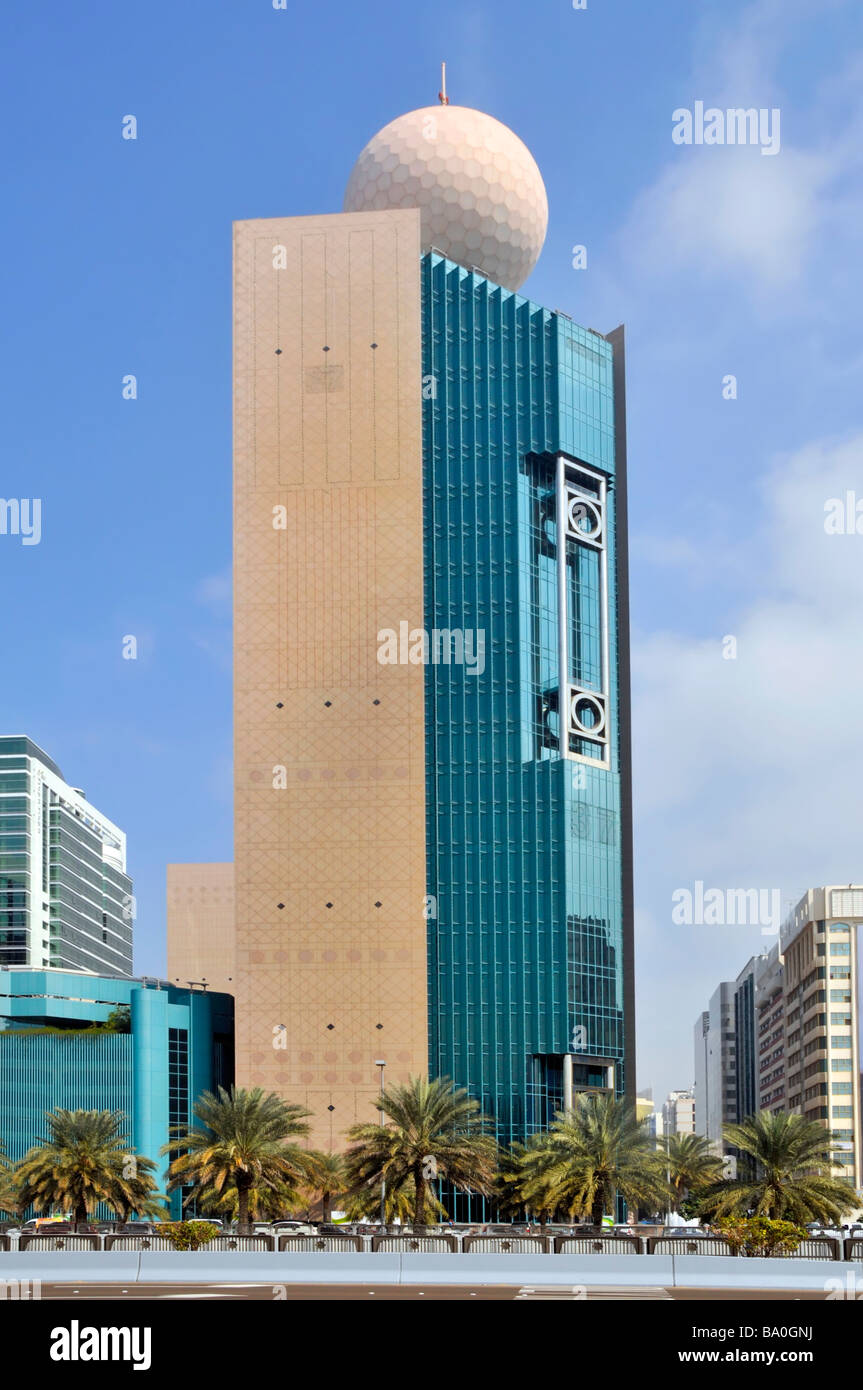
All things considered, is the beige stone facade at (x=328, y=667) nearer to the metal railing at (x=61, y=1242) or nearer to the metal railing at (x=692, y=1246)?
the metal railing at (x=692, y=1246)

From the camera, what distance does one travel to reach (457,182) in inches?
4304

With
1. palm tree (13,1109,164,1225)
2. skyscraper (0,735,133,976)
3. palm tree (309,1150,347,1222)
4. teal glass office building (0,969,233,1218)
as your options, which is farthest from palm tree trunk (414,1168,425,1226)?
skyscraper (0,735,133,976)

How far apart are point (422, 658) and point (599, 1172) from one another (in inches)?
1853

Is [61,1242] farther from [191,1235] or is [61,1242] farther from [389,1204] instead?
[389,1204]

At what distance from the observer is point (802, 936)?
15788 centimetres

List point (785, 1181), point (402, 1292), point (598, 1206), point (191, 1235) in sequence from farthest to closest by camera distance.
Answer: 1. point (598, 1206)
2. point (785, 1181)
3. point (191, 1235)
4. point (402, 1292)

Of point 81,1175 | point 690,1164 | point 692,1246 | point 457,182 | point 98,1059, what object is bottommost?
point 690,1164

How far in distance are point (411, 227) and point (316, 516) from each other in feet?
64.3

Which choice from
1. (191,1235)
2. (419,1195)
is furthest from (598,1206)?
(191,1235)

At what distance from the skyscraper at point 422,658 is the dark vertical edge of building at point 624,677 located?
6020 mm

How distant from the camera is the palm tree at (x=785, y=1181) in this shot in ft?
196

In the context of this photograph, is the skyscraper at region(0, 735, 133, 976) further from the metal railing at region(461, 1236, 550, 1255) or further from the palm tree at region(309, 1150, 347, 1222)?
the metal railing at region(461, 1236, 550, 1255)

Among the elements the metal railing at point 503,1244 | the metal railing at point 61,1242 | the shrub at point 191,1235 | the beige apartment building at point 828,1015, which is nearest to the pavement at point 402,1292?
the shrub at point 191,1235

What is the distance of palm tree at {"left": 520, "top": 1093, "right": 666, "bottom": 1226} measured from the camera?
208ft
